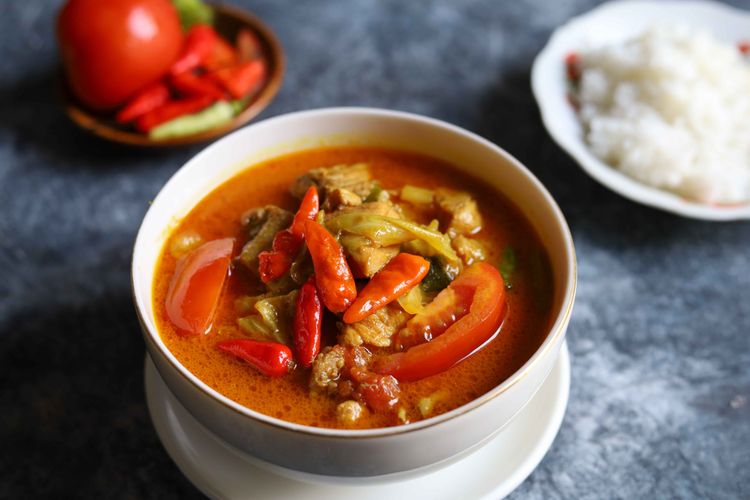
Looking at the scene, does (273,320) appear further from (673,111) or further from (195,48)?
(673,111)

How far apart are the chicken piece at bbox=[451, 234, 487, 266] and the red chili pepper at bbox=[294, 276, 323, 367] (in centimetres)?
51

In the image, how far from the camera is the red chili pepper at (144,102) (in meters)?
3.51

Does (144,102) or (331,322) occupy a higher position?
(331,322)

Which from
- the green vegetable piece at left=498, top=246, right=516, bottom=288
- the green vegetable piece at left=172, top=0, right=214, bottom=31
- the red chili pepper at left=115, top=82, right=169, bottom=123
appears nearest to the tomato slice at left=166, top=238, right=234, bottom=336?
the green vegetable piece at left=498, top=246, right=516, bottom=288

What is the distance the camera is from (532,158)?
135 inches

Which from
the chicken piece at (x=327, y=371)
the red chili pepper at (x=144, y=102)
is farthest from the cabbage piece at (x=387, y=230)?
the red chili pepper at (x=144, y=102)

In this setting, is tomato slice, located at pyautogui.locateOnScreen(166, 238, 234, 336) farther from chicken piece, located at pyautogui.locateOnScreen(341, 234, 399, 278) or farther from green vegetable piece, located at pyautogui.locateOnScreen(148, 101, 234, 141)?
green vegetable piece, located at pyautogui.locateOnScreen(148, 101, 234, 141)

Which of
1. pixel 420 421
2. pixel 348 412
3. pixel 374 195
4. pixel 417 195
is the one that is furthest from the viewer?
pixel 417 195

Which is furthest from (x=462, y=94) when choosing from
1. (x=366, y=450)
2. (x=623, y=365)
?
(x=366, y=450)

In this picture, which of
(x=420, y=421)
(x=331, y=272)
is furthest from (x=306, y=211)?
(x=420, y=421)

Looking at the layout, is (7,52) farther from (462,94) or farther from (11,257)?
(462,94)

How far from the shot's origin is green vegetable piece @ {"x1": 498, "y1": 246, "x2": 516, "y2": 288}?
231 cm

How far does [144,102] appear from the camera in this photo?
358 centimetres

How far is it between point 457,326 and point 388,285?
23 centimetres
